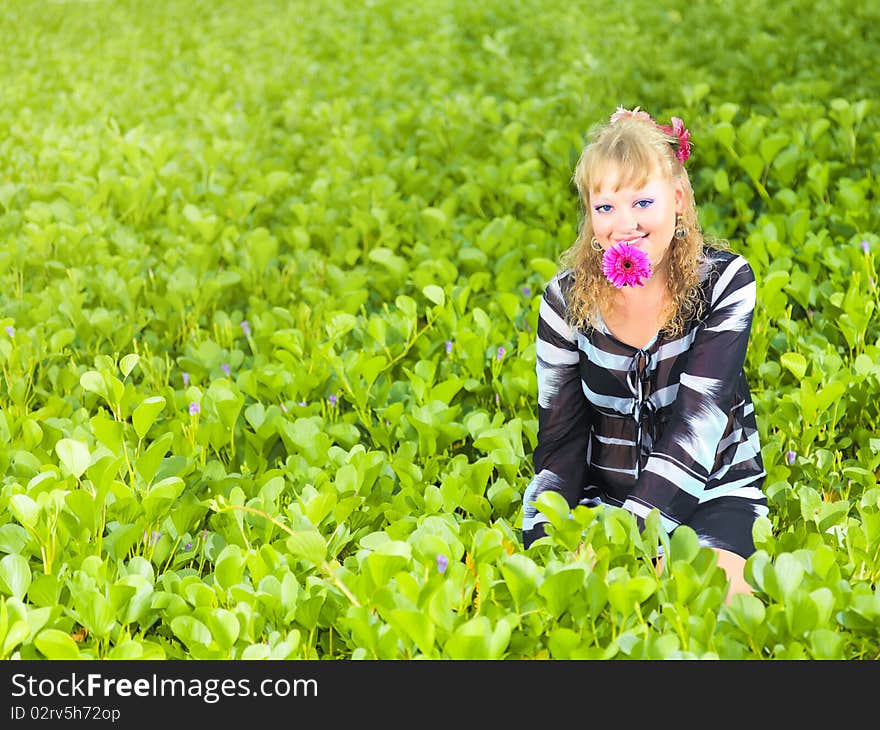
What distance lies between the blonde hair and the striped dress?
1.5 inches

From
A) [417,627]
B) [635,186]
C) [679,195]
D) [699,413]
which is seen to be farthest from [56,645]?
[679,195]

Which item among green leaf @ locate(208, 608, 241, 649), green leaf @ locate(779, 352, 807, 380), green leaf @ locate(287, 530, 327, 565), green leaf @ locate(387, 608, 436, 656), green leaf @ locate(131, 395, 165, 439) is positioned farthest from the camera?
green leaf @ locate(779, 352, 807, 380)

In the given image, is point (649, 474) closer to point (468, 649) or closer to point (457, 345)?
point (468, 649)

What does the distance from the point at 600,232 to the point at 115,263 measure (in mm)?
2853

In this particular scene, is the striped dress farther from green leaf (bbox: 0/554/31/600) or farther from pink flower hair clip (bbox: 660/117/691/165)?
green leaf (bbox: 0/554/31/600)

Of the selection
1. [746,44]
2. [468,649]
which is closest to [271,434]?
[468,649]

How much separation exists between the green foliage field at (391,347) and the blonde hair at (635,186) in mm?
553

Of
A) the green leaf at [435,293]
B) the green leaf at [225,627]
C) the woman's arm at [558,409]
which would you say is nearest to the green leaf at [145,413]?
the green leaf at [225,627]

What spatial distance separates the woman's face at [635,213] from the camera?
8.79 ft

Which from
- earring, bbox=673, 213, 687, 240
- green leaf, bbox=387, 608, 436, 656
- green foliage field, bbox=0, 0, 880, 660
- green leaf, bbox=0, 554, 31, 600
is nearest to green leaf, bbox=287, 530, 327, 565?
green foliage field, bbox=0, 0, 880, 660

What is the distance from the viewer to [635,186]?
2.67 m

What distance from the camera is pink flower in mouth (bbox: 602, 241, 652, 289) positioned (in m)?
2.59

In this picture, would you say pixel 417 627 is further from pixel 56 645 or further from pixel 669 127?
pixel 669 127

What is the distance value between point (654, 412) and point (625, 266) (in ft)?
1.58
